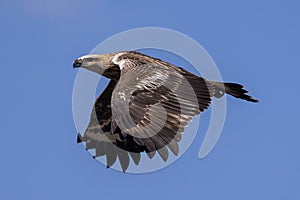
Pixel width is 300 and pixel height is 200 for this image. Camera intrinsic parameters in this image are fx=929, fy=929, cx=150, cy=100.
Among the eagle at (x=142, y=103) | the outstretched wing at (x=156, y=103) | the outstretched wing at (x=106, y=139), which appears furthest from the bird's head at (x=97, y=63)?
the outstretched wing at (x=156, y=103)

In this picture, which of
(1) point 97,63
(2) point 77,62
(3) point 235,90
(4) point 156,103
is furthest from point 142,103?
(2) point 77,62

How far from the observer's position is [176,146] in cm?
1433

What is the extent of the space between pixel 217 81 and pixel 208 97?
126cm

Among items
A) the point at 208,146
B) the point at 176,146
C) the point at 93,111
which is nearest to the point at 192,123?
the point at 176,146

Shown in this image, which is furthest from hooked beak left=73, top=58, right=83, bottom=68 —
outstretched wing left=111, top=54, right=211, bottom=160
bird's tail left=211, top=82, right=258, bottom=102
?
bird's tail left=211, top=82, right=258, bottom=102

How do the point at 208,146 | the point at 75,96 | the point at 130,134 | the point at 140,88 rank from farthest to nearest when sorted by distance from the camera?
the point at 75,96 → the point at 208,146 → the point at 140,88 → the point at 130,134

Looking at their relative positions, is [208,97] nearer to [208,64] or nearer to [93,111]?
[208,64]

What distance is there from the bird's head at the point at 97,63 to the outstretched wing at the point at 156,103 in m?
1.65

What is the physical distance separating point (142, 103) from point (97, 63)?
403 centimetres

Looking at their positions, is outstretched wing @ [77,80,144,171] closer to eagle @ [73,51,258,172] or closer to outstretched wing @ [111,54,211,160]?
eagle @ [73,51,258,172]

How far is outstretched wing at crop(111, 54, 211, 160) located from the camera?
1422 centimetres

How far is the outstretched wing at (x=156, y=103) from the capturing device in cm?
1422

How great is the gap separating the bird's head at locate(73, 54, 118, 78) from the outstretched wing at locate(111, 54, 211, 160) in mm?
1654

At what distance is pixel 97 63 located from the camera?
1862 centimetres
